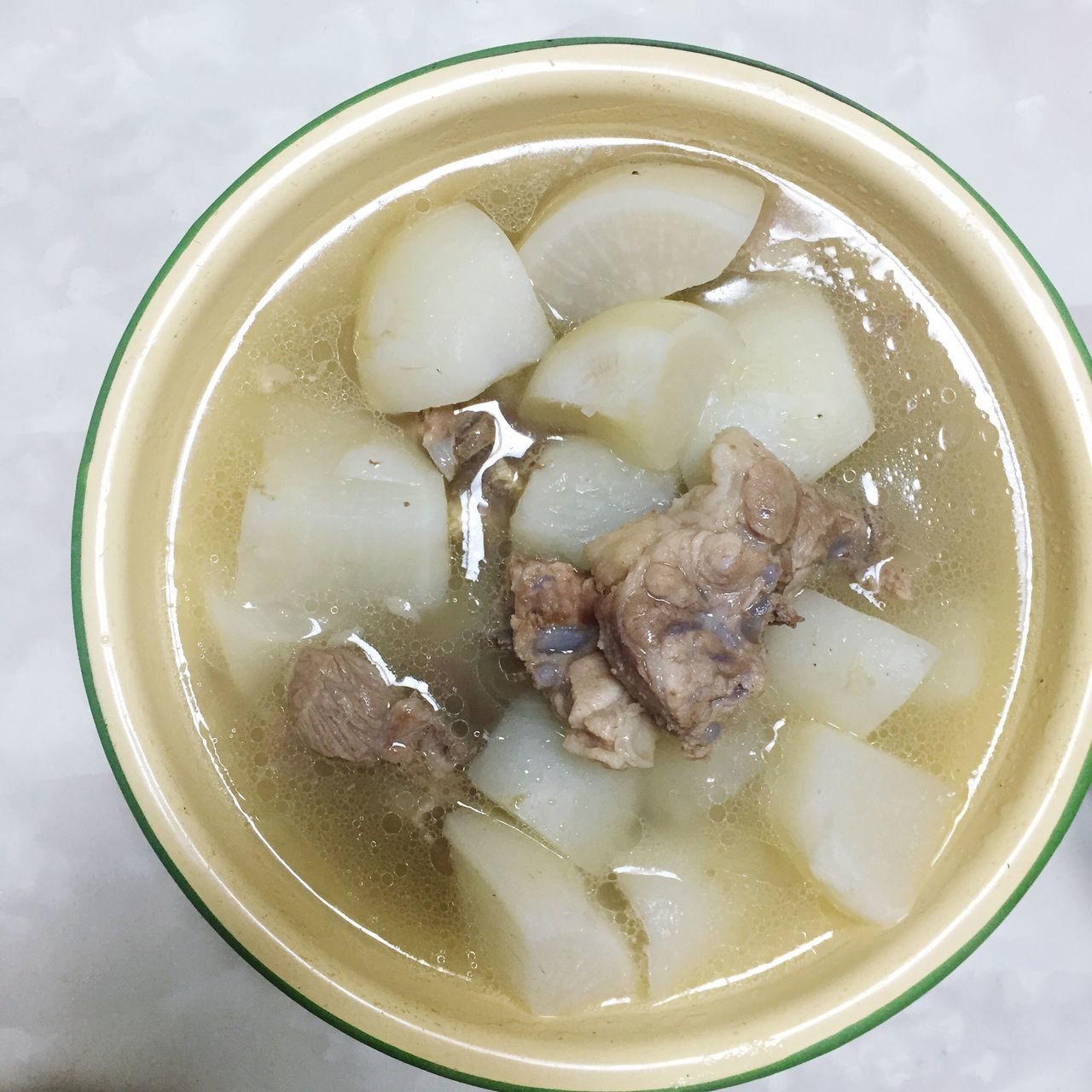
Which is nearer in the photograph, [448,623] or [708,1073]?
[708,1073]

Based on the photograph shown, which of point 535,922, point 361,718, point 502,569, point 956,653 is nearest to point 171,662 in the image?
point 361,718

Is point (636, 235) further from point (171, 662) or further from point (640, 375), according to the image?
point (171, 662)

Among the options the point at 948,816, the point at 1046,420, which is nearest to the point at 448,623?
the point at 948,816

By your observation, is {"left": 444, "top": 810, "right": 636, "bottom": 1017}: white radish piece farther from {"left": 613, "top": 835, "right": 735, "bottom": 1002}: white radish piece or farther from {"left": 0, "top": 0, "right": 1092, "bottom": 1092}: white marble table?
{"left": 0, "top": 0, "right": 1092, "bottom": 1092}: white marble table

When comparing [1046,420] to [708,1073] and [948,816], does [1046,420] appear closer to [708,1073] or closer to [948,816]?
[948,816]

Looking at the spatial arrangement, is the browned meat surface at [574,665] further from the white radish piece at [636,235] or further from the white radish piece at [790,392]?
the white radish piece at [636,235]

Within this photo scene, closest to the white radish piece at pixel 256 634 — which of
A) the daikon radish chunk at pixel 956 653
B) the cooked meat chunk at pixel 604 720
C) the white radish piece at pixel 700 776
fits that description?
the cooked meat chunk at pixel 604 720
